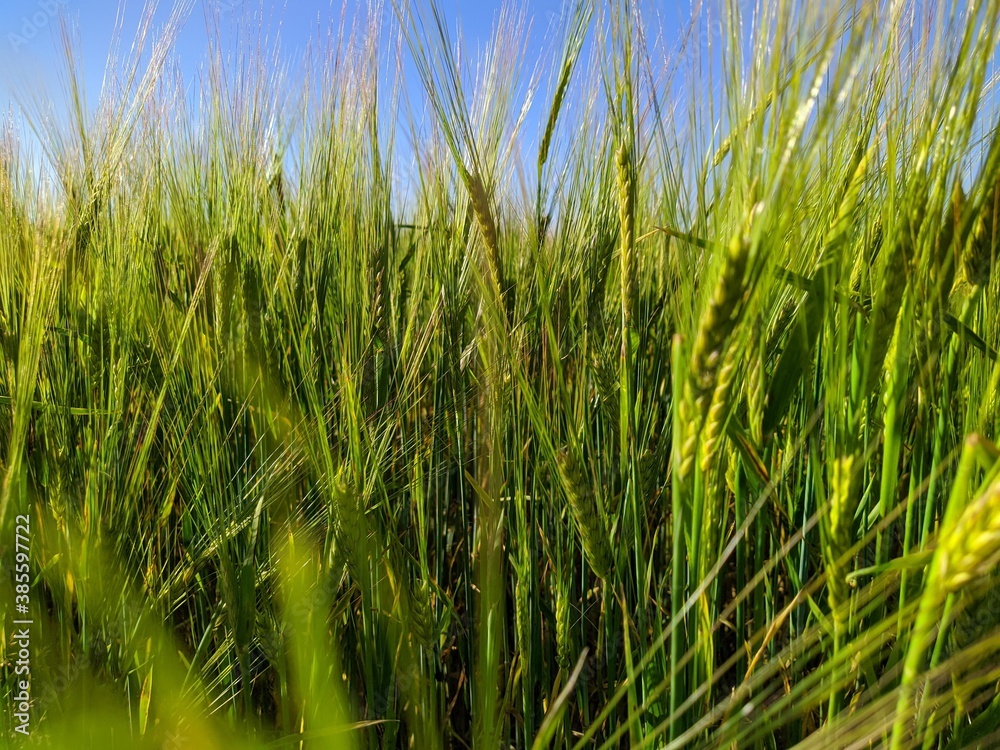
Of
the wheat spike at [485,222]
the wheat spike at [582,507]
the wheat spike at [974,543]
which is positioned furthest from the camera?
the wheat spike at [485,222]

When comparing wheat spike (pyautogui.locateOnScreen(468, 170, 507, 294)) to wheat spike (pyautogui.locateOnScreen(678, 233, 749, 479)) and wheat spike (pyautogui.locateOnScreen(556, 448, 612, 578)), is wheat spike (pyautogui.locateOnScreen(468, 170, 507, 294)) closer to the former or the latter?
wheat spike (pyautogui.locateOnScreen(556, 448, 612, 578))

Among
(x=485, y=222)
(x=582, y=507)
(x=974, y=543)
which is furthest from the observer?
(x=485, y=222)

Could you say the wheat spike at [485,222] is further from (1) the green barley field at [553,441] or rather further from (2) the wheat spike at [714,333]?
(2) the wheat spike at [714,333]

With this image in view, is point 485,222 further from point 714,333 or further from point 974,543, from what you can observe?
point 974,543

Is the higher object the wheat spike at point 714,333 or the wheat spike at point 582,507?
the wheat spike at point 714,333

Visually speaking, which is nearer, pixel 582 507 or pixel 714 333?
pixel 714 333

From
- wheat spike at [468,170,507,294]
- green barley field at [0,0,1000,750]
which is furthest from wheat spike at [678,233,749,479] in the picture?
wheat spike at [468,170,507,294]

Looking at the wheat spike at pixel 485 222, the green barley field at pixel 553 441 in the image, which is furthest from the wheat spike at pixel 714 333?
the wheat spike at pixel 485 222

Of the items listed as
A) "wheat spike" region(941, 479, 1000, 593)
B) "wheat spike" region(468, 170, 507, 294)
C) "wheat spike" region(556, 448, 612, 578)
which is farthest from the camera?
"wheat spike" region(468, 170, 507, 294)

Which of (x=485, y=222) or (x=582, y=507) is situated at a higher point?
(x=485, y=222)

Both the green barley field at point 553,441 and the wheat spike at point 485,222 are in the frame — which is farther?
the wheat spike at point 485,222

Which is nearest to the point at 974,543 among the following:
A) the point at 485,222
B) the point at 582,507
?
the point at 582,507

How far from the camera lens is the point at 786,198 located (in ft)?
1.43

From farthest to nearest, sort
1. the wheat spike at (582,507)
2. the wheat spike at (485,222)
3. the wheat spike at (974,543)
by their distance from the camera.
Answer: the wheat spike at (485,222)
the wheat spike at (582,507)
the wheat spike at (974,543)
